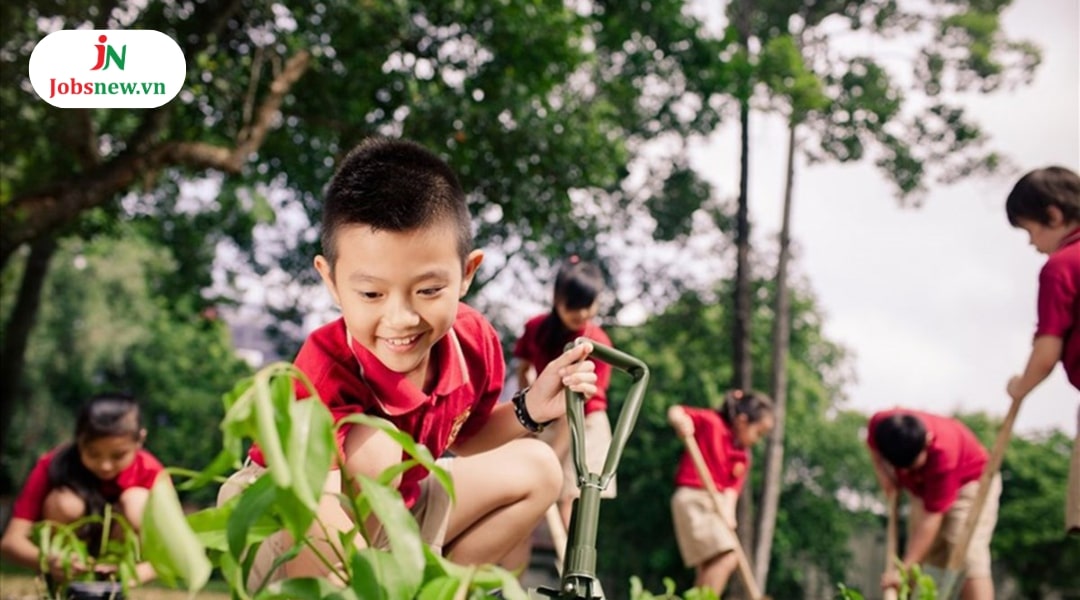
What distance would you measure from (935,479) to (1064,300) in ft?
5.84

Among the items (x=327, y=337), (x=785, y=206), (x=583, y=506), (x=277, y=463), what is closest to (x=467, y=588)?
(x=277, y=463)

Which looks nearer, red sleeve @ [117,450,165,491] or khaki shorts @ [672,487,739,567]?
red sleeve @ [117,450,165,491]

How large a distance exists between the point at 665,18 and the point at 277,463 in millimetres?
11383

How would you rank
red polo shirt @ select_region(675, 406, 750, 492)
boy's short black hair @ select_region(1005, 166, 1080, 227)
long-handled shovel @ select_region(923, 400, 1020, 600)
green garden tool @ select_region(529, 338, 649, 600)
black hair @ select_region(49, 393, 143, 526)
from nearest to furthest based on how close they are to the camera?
green garden tool @ select_region(529, 338, 649, 600)
boy's short black hair @ select_region(1005, 166, 1080, 227)
long-handled shovel @ select_region(923, 400, 1020, 600)
black hair @ select_region(49, 393, 143, 526)
red polo shirt @ select_region(675, 406, 750, 492)

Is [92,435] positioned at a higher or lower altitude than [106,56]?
lower

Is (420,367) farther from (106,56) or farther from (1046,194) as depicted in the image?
(1046,194)

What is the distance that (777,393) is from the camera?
1656 cm

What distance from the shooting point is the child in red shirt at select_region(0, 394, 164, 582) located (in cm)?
429

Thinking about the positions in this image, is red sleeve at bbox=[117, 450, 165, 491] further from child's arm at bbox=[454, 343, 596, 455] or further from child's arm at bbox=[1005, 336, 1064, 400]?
child's arm at bbox=[1005, 336, 1064, 400]

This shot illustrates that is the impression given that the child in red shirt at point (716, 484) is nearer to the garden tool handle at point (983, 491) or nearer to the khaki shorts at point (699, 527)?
the khaki shorts at point (699, 527)

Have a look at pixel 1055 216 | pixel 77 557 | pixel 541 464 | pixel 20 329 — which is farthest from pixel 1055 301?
pixel 20 329

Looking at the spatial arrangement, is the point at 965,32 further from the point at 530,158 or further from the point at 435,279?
the point at 435,279

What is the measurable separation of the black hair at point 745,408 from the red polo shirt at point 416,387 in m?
4.69

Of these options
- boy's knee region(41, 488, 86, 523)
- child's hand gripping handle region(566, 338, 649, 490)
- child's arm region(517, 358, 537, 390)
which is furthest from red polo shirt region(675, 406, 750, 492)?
child's hand gripping handle region(566, 338, 649, 490)
